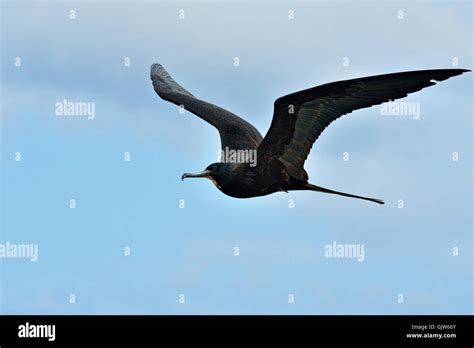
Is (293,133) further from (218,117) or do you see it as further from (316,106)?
(218,117)

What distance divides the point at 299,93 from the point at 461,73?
2158mm

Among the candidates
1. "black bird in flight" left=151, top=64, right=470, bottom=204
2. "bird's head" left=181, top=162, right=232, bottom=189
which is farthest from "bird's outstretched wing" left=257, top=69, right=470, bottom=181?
"bird's head" left=181, top=162, right=232, bottom=189

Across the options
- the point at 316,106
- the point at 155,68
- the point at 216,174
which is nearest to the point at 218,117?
the point at 216,174

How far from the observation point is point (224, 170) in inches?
529

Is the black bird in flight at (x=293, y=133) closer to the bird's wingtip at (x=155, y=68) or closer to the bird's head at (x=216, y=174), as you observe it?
the bird's head at (x=216, y=174)

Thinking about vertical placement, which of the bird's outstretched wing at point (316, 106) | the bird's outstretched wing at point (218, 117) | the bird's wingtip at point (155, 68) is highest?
the bird's wingtip at point (155, 68)

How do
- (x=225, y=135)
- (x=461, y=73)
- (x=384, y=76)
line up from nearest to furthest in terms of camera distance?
(x=461, y=73), (x=384, y=76), (x=225, y=135)

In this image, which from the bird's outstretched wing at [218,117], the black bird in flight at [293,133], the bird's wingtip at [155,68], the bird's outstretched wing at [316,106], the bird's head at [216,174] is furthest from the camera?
the bird's wingtip at [155,68]

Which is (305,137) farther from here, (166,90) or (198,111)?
(166,90)

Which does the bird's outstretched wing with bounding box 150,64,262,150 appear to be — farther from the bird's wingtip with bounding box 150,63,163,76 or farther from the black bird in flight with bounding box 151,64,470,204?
the bird's wingtip with bounding box 150,63,163,76

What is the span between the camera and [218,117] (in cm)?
1568

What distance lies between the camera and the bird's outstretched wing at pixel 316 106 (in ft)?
37.8

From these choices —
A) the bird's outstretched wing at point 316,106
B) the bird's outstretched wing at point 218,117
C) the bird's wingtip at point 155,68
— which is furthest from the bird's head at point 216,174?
the bird's wingtip at point 155,68
